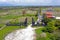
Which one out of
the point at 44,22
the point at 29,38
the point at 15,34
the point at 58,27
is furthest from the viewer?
the point at 44,22

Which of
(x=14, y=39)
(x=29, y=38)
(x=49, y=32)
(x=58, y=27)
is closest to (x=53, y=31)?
(x=49, y=32)

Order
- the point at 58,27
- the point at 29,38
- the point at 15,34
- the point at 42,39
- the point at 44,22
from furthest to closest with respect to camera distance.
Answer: the point at 44,22 < the point at 58,27 < the point at 15,34 < the point at 29,38 < the point at 42,39

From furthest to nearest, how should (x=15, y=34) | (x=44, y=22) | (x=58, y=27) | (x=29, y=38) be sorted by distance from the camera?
(x=44, y=22) < (x=58, y=27) < (x=15, y=34) < (x=29, y=38)

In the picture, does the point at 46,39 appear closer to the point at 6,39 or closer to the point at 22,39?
the point at 22,39

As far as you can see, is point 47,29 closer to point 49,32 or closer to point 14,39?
point 49,32

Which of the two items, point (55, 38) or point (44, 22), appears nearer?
point (55, 38)

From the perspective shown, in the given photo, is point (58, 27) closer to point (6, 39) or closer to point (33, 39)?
point (33, 39)

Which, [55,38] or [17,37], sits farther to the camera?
[17,37]

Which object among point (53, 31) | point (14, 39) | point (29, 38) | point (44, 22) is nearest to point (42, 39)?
point (29, 38)

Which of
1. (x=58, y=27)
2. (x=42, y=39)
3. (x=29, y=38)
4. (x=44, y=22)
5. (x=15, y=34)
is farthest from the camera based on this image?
(x=44, y=22)
